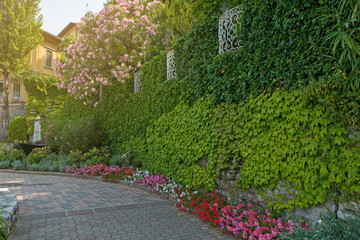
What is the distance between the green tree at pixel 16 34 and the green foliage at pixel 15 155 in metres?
10.6

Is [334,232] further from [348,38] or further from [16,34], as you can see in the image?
[16,34]

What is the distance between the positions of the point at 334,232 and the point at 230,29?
14.4 ft

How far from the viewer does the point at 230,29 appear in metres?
5.76

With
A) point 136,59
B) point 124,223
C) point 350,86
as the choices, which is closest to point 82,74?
point 136,59

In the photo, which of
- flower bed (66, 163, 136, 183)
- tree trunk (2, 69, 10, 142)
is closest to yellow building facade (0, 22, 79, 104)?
tree trunk (2, 69, 10, 142)

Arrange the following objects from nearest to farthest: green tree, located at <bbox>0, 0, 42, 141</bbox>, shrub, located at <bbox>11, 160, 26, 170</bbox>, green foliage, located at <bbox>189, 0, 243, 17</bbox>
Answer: green foliage, located at <bbox>189, 0, 243, 17</bbox> < shrub, located at <bbox>11, 160, 26, 170</bbox> < green tree, located at <bbox>0, 0, 42, 141</bbox>

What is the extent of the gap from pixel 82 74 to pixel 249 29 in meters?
8.47

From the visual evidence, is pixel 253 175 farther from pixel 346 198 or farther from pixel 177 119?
pixel 177 119

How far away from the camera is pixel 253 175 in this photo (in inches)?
175

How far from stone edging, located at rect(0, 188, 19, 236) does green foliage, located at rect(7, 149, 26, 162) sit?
6.92 metres

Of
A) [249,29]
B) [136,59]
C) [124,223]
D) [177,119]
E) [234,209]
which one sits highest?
[136,59]

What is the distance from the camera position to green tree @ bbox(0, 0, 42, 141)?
18797 millimetres

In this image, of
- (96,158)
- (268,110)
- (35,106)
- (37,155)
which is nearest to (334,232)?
(268,110)

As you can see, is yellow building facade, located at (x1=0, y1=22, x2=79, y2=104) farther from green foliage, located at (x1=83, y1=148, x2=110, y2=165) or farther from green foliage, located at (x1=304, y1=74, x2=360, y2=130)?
green foliage, located at (x1=304, y1=74, x2=360, y2=130)
